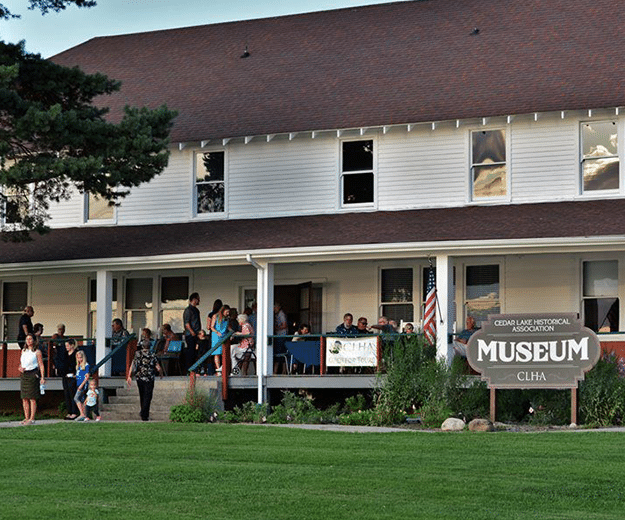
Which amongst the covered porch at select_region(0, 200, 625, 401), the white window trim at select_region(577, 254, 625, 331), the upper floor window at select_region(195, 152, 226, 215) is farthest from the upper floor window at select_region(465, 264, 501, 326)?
the upper floor window at select_region(195, 152, 226, 215)

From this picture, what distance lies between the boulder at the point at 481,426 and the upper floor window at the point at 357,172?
23.9 feet

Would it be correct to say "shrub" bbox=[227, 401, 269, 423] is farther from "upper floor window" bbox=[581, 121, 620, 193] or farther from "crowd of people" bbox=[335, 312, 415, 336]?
"upper floor window" bbox=[581, 121, 620, 193]

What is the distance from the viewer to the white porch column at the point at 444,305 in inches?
985

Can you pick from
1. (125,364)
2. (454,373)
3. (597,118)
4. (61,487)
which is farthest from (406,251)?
(61,487)

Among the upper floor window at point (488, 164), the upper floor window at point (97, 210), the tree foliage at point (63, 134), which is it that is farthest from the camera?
the upper floor window at point (97, 210)

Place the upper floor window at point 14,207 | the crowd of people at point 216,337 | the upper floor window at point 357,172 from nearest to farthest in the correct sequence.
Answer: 1. the crowd of people at point 216,337
2. the upper floor window at point 14,207
3. the upper floor window at point 357,172

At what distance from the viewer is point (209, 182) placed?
2989 cm

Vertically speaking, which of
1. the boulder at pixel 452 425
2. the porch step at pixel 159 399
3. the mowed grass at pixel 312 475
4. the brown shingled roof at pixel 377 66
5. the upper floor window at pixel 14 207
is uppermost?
the brown shingled roof at pixel 377 66

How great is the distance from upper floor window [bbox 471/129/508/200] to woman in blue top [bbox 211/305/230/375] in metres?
5.28

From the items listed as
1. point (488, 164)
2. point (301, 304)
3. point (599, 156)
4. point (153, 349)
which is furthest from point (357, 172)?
point (153, 349)

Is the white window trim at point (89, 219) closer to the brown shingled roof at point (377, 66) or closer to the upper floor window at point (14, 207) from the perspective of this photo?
the brown shingled roof at point (377, 66)

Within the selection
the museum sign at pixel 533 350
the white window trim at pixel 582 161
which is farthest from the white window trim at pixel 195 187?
the museum sign at pixel 533 350

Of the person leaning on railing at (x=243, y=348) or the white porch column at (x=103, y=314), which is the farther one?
the white porch column at (x=103, y=314)

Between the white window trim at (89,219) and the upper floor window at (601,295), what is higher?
the white window trim at (89,219)
